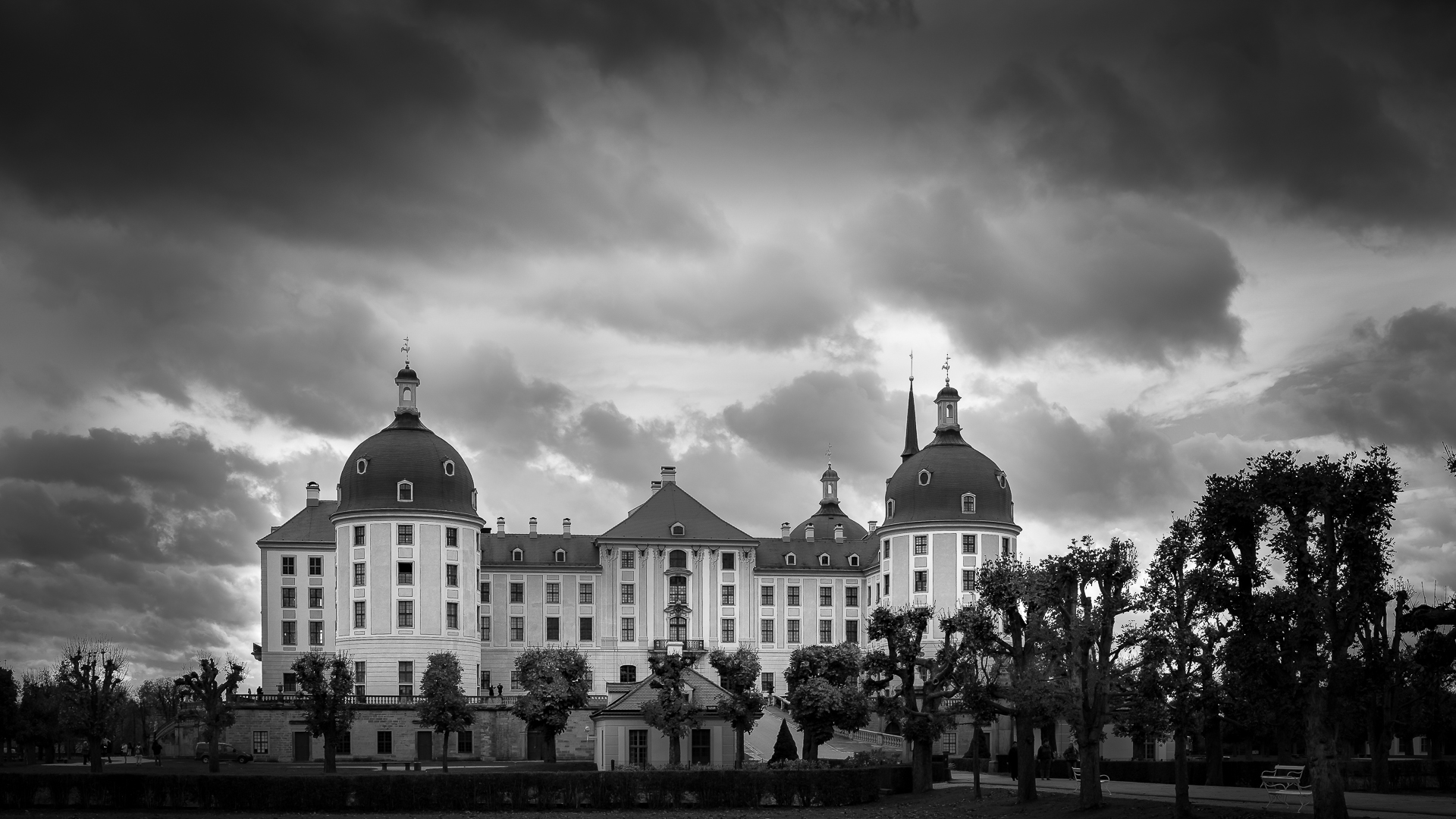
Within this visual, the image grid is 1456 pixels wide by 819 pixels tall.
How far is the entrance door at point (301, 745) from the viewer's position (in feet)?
246

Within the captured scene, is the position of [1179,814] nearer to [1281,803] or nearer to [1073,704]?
[1281,803]

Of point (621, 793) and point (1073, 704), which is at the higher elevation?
point (1073, 704)

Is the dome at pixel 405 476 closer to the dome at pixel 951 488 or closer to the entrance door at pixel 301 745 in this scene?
the entrance door at pixel 301 745

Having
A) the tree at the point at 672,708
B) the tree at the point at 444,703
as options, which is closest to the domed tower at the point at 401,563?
the tree at the point at 444,703

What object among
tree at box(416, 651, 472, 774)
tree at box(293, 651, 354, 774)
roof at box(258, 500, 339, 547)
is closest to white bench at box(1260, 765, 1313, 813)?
tree at box(416, 651, 472, 774)

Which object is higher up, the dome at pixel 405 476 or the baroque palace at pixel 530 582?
the dome at pixel 405 476

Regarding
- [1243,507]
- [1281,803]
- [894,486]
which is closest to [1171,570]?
[1243,507]

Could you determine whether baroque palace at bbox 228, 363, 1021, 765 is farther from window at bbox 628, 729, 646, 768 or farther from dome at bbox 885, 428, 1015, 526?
window at bbox 628, 729, 646, 768

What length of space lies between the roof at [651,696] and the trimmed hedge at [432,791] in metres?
17.8

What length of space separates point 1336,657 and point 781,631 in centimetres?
6698

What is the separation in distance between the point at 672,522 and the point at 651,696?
95.3ft

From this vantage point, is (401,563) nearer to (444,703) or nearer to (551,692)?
(444,703)

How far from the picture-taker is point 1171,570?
3306 centimetres

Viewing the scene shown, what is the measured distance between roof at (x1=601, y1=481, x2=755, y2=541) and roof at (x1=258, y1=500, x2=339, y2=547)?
17.1 m
